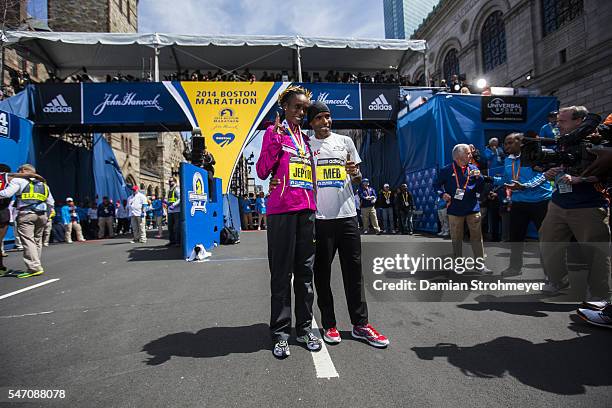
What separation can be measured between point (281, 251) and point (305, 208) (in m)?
0.38

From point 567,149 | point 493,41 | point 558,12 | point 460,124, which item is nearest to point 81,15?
point 493,41

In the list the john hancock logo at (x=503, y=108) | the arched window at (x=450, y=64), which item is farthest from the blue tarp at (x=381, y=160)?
the arched window at (x=450, y=64)

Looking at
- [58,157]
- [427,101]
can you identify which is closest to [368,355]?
[427,101]

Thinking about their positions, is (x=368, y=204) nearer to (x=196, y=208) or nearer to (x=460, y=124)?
(x=460, y=124)

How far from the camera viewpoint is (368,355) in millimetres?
2438

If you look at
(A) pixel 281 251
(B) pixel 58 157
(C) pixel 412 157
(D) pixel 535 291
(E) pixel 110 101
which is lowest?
(D) pixel 535 291

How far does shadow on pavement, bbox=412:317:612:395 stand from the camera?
6.63ft

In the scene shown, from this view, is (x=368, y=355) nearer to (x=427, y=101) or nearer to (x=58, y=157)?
(x=427, y=101)

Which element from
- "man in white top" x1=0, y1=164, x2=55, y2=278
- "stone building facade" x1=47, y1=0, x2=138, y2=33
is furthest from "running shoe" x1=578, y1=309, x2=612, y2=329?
"stone building facade" x1=47, y1=0, x2=138, y2=33

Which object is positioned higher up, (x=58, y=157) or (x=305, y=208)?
(x=58, y=157)

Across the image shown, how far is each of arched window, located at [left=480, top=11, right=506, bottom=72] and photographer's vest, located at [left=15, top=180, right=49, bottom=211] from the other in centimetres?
2362

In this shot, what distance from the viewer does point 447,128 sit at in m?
10.2

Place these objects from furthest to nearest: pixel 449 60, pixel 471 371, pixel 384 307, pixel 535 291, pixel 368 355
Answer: pixel 449 60 → pixel 535 291 → pixel 384 307 → pixel 368 355 → pixel 471 371

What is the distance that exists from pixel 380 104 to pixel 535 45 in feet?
35.5
